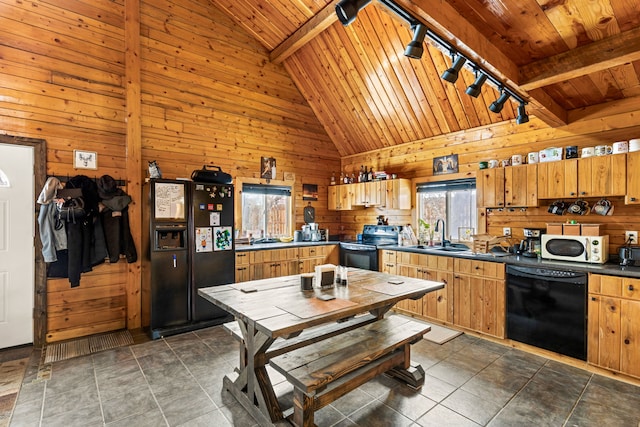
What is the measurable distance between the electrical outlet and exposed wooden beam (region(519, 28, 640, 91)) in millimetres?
1763

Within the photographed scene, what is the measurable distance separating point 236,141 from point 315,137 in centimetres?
165

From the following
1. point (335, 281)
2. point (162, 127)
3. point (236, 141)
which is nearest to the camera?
→ point (335, 281)

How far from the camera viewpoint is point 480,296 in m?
3.66

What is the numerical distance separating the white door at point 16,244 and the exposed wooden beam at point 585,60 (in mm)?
5077

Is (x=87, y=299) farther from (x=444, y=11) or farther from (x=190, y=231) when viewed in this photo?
(x=444, y=11)

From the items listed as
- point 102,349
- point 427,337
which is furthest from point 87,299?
point 427,337

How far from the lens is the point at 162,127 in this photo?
4.30 metres

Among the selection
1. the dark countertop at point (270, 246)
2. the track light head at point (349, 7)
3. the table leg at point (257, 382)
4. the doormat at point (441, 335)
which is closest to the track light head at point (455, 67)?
the track light head at point (349, 7)

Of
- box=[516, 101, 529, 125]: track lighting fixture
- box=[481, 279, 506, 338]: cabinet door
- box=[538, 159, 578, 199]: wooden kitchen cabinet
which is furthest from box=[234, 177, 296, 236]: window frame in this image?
box=[538, 159, 578, 199]: wooden kitchen cabinet

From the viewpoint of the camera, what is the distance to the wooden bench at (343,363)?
6.43 ft

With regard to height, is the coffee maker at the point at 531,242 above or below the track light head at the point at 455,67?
below

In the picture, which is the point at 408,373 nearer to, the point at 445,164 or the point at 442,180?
the point at 442,180

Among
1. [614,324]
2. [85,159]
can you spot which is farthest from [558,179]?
[85,159]

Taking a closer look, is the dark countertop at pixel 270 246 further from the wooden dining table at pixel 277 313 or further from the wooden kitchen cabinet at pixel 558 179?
the wooden kitchen cabinet at pixel 558 179
